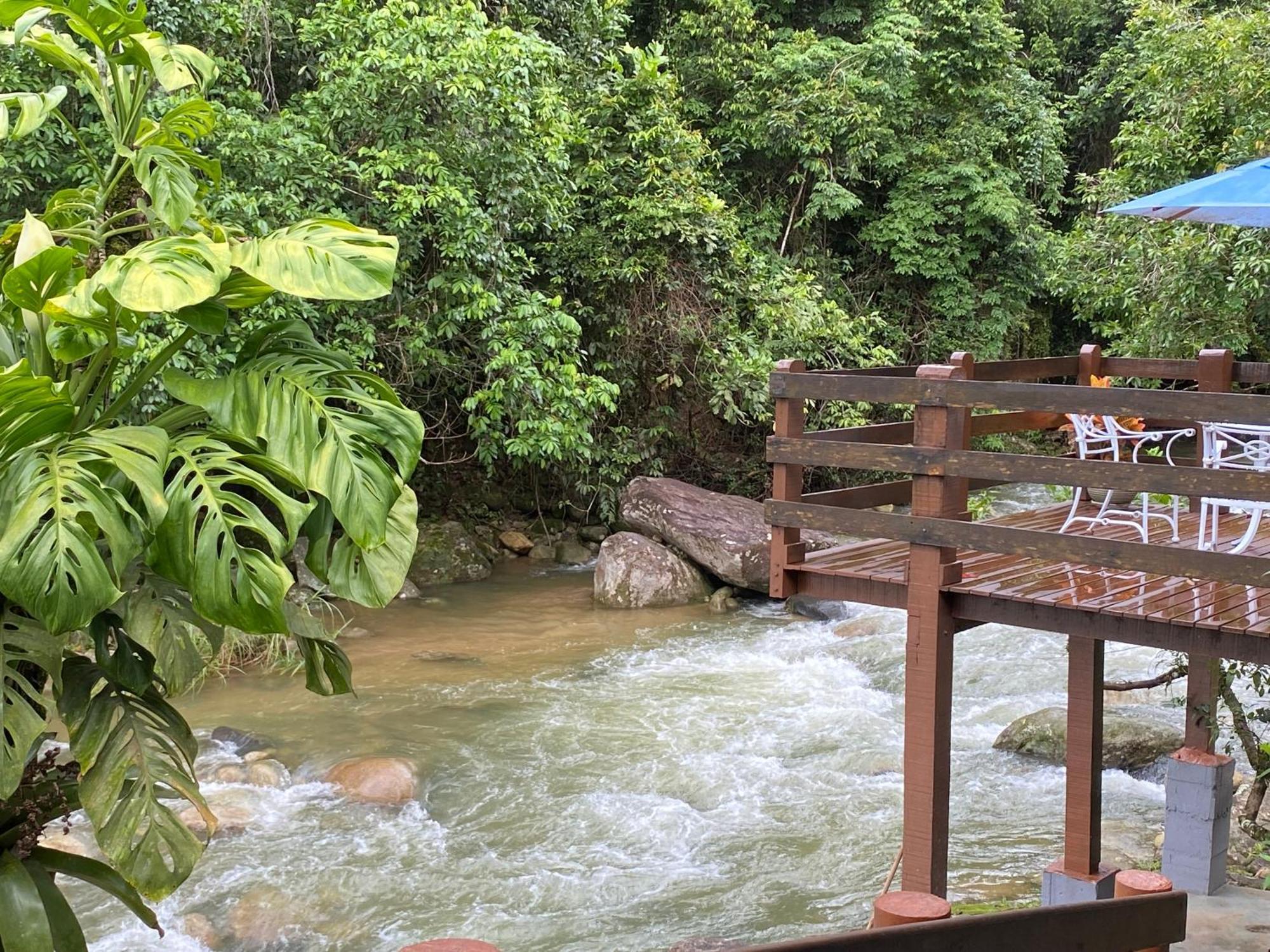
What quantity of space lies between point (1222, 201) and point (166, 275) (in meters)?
4.01

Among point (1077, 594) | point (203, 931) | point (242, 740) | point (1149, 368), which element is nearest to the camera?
point (1077, 594)

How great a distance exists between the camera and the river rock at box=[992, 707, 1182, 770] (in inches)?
289

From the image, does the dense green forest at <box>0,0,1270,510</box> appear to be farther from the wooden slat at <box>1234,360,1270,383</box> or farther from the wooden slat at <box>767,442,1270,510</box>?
the wooden slat at <box>767,442,1270,510</box>

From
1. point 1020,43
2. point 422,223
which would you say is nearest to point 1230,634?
point 422,223

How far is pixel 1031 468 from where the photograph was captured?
13.6 feet

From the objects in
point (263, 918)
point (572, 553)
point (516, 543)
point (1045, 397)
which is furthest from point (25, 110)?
point (516, 543)

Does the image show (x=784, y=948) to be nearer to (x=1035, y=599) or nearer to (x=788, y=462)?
(x=1035, y=599)

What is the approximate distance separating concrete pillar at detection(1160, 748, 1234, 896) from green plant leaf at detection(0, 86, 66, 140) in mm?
4766

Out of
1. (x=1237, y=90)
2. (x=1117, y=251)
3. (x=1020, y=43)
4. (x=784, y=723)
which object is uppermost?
(x=1020, y=43)

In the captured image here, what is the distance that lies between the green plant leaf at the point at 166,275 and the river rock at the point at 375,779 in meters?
4.67

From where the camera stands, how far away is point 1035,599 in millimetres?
4266

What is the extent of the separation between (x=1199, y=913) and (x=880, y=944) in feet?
13.3

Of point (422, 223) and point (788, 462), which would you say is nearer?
point (788, 462)

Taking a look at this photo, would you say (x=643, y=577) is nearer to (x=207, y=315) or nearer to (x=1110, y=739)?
(x=1110, y=739)
